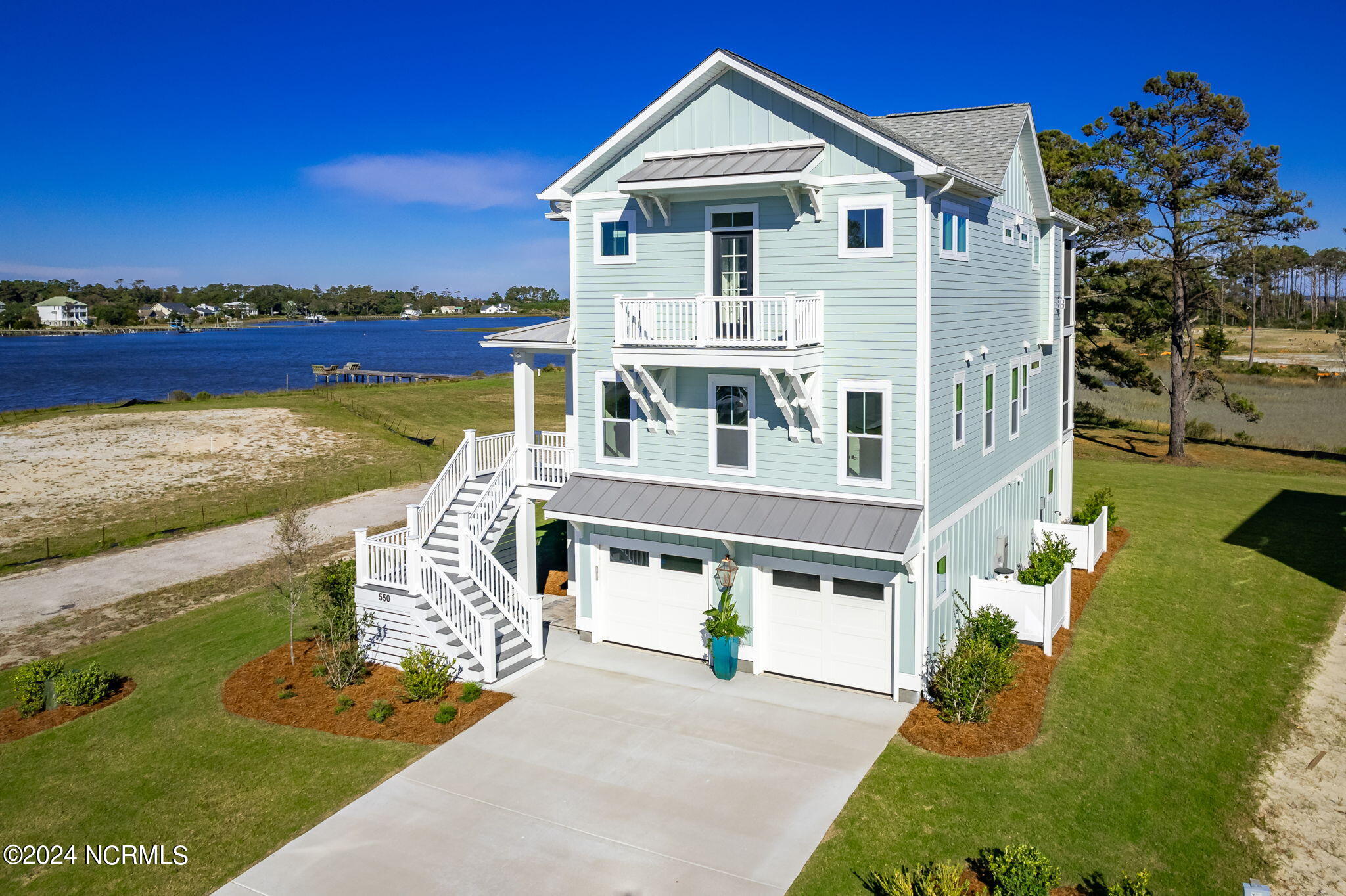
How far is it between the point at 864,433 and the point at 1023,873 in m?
7.05

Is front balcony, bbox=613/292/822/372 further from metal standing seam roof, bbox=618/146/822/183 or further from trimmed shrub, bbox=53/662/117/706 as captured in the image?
trimmed shrub, bbox=53/662/117/706

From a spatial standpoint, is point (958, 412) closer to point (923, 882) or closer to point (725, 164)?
point (725, 164)

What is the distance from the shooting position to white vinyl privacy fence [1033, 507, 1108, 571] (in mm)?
21062

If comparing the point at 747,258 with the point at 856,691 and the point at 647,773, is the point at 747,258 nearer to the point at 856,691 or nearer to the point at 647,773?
the point at 856,691

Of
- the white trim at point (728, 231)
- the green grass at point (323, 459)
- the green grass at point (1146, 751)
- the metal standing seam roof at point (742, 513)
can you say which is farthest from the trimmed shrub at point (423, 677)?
the green grass at point (323, 459)

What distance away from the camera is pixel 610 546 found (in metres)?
16.9

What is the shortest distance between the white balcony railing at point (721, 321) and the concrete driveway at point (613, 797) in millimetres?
5636

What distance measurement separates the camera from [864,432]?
47.6 feet

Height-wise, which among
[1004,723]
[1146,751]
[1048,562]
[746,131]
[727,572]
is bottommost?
[1146,751]

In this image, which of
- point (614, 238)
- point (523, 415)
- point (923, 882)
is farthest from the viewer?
point (523, 415)

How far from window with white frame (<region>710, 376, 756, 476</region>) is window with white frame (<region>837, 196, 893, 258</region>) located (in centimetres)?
268

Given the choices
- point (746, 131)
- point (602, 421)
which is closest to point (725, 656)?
point (602, 421)

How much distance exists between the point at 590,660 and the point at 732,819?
225 inches

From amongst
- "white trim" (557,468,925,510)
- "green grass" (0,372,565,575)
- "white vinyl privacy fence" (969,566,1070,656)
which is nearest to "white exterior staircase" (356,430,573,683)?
"white trim" (557,468,925,510)
